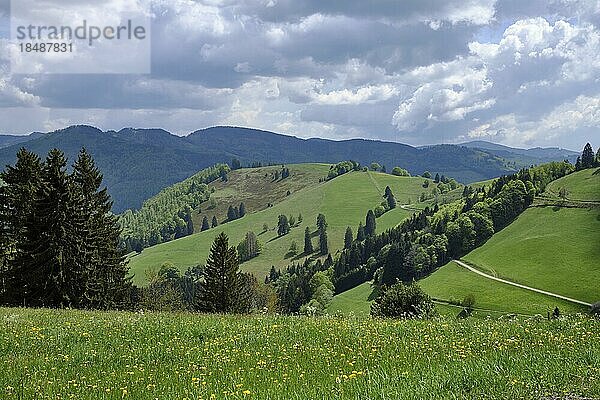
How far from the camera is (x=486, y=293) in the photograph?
131m

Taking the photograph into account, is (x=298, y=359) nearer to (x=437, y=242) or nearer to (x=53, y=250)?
(x=53, y=250)

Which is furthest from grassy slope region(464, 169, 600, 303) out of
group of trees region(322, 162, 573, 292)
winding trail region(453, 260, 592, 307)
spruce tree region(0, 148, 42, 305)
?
spruce tree region(0, 148, 42, 305)

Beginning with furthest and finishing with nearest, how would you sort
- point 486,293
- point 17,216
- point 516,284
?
point 516,284 < point 486,293 < point 17,216

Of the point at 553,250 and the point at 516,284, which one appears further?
the point at 553,250

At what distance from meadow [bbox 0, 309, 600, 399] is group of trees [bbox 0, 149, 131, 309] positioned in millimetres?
24614

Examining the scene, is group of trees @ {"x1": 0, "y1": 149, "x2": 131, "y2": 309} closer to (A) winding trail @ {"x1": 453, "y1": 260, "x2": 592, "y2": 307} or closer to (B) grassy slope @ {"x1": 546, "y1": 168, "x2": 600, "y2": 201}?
(A) winding trail @ {"x1": 453, "y1": 260, "x2": 592, "y2": 307}

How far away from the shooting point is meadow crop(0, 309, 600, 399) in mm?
9508

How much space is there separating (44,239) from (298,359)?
34499mm

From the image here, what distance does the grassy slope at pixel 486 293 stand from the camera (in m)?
116

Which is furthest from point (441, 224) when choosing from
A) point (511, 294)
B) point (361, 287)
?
point (511, 294)

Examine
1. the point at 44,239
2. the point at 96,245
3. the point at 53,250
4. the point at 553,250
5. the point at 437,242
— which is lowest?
the point at 437,242

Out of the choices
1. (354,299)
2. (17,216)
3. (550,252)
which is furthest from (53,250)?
(550,252)

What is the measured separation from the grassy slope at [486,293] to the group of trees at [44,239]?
8780 centimetres

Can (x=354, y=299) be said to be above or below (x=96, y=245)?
below
